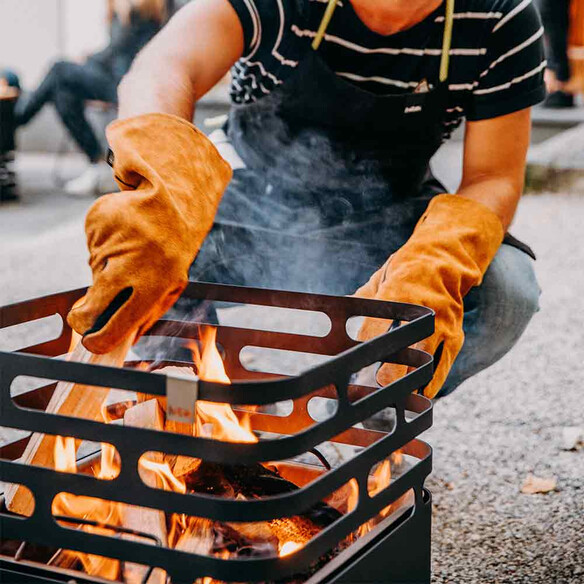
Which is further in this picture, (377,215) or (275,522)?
(377,215)

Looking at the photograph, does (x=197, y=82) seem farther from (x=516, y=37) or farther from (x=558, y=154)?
(x=558, y=154)

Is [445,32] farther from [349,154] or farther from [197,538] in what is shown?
[197,538]

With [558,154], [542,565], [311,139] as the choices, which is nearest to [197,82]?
[311,139]

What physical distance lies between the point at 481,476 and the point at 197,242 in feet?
3.93

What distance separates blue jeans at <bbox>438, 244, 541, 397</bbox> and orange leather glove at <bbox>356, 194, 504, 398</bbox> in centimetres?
24

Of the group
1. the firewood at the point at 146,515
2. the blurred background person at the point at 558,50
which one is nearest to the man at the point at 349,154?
the firewood at the point at 146,515

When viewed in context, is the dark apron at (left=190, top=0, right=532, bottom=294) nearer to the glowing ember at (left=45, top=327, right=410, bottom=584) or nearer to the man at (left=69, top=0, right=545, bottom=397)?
the man at (left=69, top=0, right=545, bottom=397)

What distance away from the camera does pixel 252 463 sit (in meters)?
1.01

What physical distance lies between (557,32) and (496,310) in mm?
6065

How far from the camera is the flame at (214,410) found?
4.31 feet

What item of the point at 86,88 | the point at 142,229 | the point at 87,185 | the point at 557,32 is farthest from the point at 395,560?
the point at 557,32

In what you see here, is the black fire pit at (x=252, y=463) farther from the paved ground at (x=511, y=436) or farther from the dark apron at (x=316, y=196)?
the dark apron at (x=316, y=196)

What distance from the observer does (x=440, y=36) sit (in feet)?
5.95

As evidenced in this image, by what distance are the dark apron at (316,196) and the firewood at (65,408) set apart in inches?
30.2
